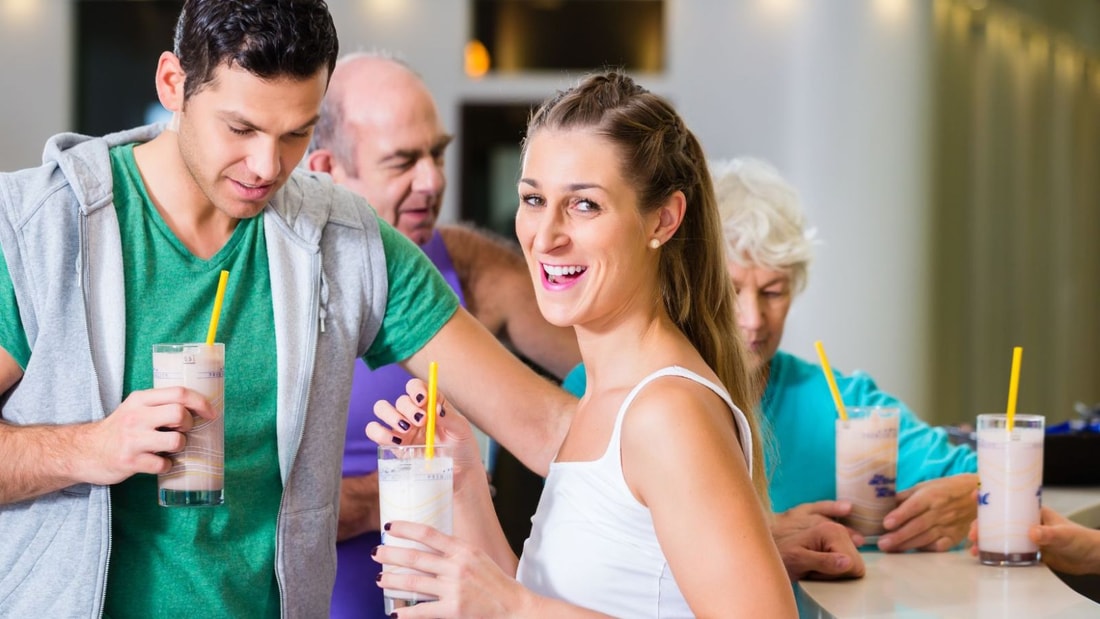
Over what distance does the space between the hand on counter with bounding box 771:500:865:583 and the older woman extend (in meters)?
0.34

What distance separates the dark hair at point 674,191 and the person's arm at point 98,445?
62cm

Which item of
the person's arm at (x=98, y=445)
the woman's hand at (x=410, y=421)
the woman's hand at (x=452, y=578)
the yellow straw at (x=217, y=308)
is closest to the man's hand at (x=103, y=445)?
the person's arm at (x=98, y=445)

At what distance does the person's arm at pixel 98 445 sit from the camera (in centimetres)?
159

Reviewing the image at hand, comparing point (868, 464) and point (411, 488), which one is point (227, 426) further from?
point (868, 464)

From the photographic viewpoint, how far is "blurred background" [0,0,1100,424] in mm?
6074

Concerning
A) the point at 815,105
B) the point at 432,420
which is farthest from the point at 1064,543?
the point at 815,105

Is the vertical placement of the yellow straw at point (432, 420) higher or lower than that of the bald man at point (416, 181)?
lower

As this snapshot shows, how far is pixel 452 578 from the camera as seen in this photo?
1427mm

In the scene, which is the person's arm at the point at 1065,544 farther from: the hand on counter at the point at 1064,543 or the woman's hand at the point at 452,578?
the woman's hand at the point at 452,578

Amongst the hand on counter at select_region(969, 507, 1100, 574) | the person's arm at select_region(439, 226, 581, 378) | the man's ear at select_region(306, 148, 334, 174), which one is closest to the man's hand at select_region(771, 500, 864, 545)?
the hand on counter at select_region(969, 507, 1100, 574)

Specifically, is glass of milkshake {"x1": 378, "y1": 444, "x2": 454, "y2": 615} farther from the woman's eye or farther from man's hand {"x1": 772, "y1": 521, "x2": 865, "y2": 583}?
man's hand {"x1": 772, "y1": 521, "x2": 865, "y2": 583}

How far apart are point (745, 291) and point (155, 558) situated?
50.6 inches

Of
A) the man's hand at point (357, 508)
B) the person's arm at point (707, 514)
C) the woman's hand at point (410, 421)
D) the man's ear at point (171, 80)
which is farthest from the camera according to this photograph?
the man's hand at point (357, 508)

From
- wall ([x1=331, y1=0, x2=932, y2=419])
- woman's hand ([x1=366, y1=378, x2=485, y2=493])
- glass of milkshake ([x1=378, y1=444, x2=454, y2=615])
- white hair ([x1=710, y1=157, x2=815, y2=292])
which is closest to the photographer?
glass of milkshake ([x1=378, y1=444, x2=454, y2=615])
